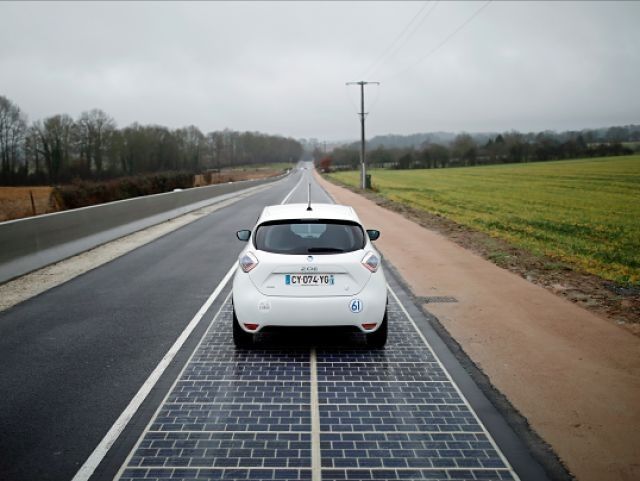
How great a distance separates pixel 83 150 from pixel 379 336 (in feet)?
319

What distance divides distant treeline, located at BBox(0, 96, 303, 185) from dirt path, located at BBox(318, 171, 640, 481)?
5465cm

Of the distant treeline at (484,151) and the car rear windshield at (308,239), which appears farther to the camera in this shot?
the distant treeline at (484,151)

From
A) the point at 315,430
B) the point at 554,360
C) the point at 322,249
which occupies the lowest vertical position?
the point at 554,360

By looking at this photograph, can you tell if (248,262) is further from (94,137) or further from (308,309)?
(94,137)

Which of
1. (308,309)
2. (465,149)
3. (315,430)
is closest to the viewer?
(315,430)

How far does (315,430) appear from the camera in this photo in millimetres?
4285

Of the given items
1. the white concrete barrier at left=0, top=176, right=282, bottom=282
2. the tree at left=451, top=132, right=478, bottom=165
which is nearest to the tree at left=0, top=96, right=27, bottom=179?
the white concrete barrier at left=0, top=176, right=282, bottom=282

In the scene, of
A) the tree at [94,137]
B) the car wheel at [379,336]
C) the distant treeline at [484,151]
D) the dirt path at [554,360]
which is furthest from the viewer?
the tree at [94,137]

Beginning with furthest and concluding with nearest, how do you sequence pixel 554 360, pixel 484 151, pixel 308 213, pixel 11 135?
pixel 484 151
pixel 11 135
pixel 308 213
pixel 554 360

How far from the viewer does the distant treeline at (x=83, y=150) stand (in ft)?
247

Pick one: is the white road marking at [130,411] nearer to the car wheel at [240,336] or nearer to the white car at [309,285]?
the car wheel at [240,336]

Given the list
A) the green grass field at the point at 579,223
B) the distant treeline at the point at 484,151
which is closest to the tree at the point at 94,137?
the distant treeline at the point at 484,151

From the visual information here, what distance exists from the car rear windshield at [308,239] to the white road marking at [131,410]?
162 cm

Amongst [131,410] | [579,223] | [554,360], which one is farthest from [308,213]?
[579,223]
